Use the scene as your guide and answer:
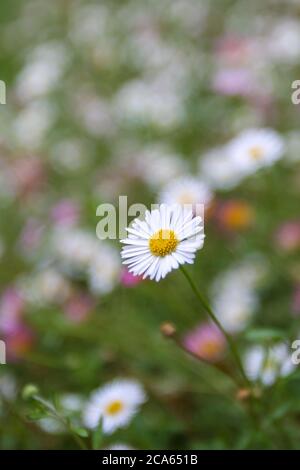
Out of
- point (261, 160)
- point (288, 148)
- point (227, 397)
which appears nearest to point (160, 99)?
point (288, 148)

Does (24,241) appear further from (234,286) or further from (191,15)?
(191,15)

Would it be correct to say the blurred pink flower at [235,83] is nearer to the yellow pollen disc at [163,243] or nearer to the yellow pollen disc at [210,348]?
the yellow pollen disc at [210,348]

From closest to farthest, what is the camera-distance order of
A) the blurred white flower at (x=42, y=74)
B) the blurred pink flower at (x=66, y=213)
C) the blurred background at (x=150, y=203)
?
1. the blurred background at (x=150, y=203)
2. the blurred pink flower at (x=66, y=213)
3. the blurred white flower at (x=42, y=74)

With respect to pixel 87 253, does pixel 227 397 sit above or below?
below

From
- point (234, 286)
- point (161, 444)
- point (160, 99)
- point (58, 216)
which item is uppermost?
point (160, 99)

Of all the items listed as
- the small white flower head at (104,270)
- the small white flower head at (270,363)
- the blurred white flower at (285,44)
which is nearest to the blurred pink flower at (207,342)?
the small white flower head at (270,363)

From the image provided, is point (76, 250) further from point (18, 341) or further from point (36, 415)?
point (36, 415)

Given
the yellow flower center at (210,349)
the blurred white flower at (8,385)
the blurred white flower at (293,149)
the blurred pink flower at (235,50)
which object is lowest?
the blurred white flower at (8,385)
